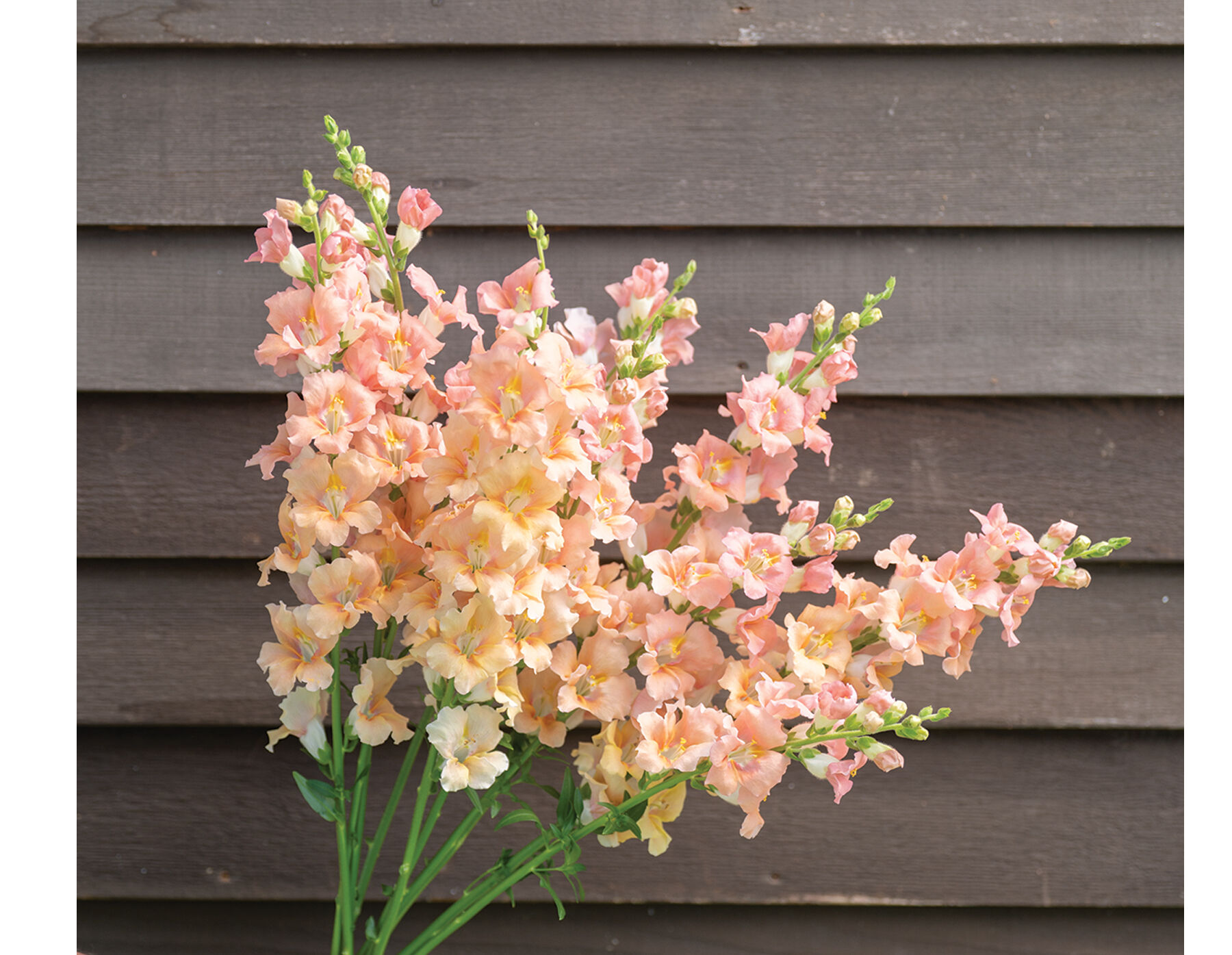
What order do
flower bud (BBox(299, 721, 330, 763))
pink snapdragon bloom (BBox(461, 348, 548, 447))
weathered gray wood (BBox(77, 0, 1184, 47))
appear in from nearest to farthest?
pink snapdragon bloom (BBox(461, 348, 548, 447)) < flower bud (BBox(299, 721, 330, 763)) < weathered gray wood (BBox(77, 0, 1184, 47))

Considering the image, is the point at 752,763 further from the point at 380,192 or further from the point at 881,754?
the point at 380,192

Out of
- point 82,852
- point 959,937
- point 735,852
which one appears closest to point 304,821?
point 82,852

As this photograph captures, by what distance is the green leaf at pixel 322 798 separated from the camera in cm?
62

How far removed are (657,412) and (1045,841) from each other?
0.64 metres

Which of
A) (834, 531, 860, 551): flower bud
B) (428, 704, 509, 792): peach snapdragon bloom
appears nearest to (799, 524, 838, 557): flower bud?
(834, 531, 860, 551): flower bud

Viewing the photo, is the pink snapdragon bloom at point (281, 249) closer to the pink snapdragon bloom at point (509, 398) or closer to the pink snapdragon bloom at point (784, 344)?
the pink snapdragon bloom at point (509, 398)

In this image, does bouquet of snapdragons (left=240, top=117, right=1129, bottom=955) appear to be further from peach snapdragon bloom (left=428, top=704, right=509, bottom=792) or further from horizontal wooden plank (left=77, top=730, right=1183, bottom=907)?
horizontal wooden plank (left=77, top=730, right=1183, bottom=907)

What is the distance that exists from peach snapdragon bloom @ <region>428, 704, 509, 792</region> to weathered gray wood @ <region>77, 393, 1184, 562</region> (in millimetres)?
372

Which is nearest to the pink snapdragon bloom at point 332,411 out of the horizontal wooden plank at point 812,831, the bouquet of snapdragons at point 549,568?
the bouquet of snapdragons at point 549,568

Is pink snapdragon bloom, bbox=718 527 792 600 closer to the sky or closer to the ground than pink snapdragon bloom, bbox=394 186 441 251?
closer to the ground

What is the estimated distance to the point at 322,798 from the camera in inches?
24.5

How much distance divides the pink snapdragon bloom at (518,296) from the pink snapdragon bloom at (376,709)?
25cm

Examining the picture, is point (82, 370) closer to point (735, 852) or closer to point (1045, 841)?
point (735, 852)

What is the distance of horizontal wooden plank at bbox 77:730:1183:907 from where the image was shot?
91cm
